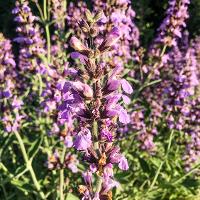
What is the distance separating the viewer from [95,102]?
7.51 ft

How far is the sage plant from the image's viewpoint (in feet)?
7.44

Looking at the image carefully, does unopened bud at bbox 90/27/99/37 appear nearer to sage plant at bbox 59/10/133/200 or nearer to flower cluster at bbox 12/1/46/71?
sage plant at bbox 59/10/133/200

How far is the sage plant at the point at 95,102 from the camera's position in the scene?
7.44 ft

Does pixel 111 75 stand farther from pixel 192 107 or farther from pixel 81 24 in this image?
pixel 192 107

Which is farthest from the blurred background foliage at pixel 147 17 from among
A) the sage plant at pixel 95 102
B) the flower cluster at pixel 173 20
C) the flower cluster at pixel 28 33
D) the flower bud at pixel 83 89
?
the flower bud at pixel 83 89

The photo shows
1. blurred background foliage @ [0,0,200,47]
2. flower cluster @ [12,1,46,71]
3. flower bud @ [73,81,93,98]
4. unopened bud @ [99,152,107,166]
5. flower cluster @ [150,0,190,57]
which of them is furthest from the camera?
blurred background foliage @ [0,0,200,47]

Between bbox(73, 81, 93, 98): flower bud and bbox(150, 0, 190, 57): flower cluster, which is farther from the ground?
bbox(150, 0, 190, 57): flower cluster

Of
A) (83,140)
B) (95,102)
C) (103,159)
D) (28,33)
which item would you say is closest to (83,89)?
(95,102)

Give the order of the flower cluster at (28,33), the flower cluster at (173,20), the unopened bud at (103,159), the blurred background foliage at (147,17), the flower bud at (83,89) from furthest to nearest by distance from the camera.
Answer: the blurred background foliage at (147,17)
the flower cluster at (173,20)
the flower cluster at (28,33)
the unopened bud at (103,159)
the flower bud at (83,89)

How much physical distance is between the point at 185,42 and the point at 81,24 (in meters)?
5.28

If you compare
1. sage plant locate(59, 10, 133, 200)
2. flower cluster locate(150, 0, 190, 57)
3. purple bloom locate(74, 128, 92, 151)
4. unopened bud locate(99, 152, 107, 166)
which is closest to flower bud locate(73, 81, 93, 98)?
sage plant locate(59, 10, 133, 200)

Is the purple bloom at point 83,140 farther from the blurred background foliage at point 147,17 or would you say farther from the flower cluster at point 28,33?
the blurred background foliage at point 147,17

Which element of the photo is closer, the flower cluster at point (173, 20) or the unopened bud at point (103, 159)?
the unopened bud at point (103, 159)

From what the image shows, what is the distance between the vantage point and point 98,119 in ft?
7.70
